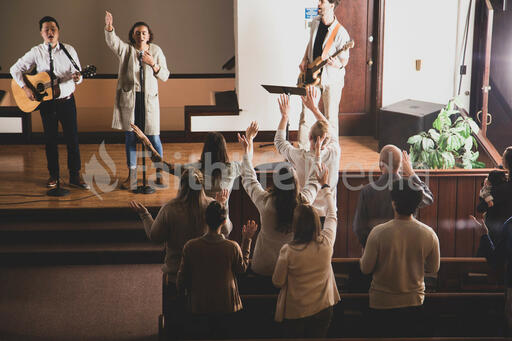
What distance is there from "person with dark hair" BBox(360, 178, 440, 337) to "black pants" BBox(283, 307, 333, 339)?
32 cm

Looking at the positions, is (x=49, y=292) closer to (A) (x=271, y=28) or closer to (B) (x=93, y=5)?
(A) (x=271, y=28)

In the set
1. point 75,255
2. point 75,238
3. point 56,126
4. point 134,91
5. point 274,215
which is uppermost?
point 134,91

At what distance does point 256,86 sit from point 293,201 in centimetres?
466

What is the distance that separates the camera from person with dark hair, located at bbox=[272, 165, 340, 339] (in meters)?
3.48

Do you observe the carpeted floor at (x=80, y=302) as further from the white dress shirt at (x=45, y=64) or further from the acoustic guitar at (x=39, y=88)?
the white dress shirt at (x=45, y=64)

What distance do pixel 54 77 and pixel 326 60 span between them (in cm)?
262

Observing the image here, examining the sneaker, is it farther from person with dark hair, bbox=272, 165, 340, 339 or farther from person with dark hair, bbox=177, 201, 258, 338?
person with dark hair, bbox=272, 165, 340, 339

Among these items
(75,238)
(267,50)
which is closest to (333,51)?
(267,50)

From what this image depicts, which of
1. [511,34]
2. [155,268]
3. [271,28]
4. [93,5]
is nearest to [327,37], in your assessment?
[271,28]

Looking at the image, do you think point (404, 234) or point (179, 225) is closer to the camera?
point (404, 234)

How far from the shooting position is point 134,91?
6.66 meters

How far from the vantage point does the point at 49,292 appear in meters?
5.50

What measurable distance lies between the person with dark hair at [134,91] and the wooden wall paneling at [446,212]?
8.83ft

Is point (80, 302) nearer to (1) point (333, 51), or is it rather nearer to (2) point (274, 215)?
(2) point (274, 215)
